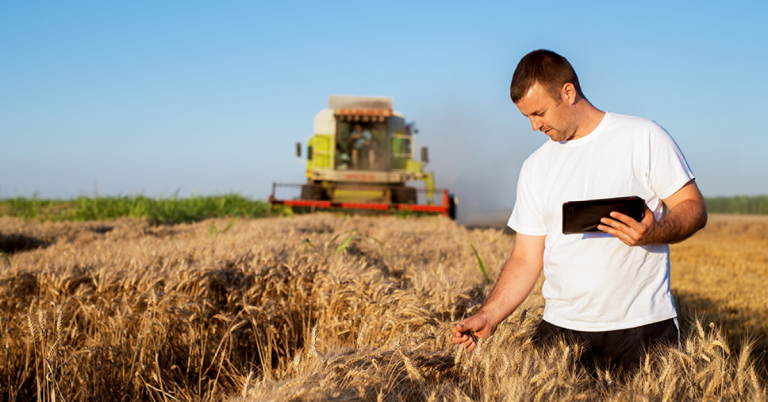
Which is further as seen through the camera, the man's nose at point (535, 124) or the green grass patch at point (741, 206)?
the green grass patch at point (741, 206)

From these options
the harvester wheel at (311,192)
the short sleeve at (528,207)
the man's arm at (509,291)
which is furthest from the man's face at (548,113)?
the harvester wheel at (311,192)

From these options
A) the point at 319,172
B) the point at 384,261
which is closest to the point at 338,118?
→ the point at 319,172

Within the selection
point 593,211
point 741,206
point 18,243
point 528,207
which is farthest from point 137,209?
point 741,206

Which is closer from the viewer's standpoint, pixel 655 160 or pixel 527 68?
pixel 655 160

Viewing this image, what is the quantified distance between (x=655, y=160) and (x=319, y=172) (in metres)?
11.6

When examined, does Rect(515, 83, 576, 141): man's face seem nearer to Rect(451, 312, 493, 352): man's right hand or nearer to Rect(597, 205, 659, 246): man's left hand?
Rect(597, 205, 659, 246): man's left hand

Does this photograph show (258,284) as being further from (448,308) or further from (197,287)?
(448,308)

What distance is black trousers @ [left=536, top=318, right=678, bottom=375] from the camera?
1.75 m

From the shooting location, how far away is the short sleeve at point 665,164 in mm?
1699

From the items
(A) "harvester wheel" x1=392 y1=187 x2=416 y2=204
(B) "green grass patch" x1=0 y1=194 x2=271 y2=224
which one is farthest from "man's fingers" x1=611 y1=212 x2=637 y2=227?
(A) "harvester wheel" x1=392 y1=187 x2=416 y2=204

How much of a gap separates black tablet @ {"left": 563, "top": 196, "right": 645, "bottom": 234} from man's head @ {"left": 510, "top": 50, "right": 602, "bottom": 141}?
0.38 m

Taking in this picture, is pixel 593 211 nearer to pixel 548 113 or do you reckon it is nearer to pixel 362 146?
pixel 548 113

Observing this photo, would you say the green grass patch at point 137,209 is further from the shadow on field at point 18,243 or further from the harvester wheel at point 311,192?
the shadow on field at point 18,243

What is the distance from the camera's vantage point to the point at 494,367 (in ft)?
4.97
